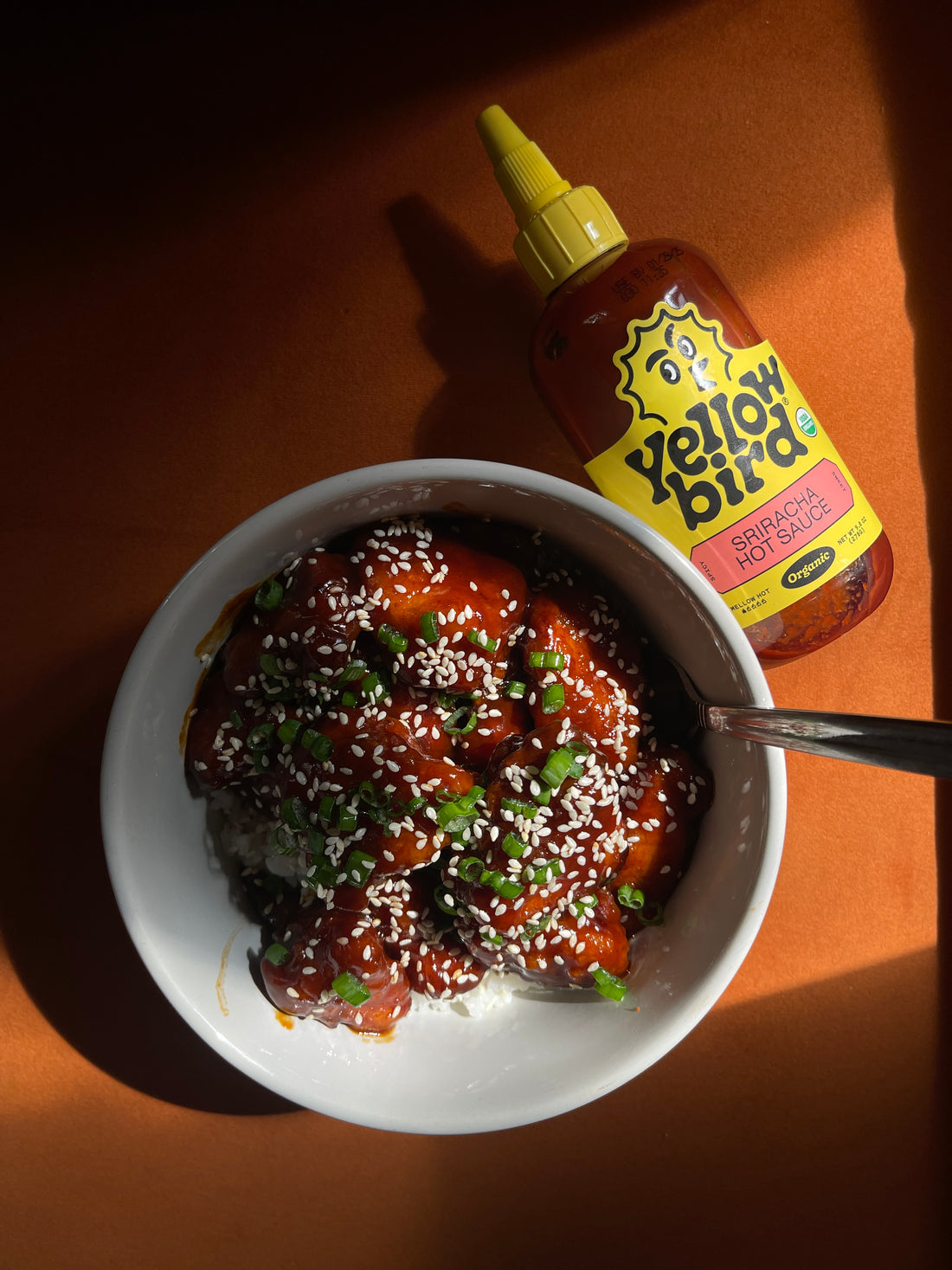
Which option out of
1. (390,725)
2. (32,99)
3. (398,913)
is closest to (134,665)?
(390,725)

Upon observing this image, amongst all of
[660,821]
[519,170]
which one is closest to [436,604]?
[660,821]

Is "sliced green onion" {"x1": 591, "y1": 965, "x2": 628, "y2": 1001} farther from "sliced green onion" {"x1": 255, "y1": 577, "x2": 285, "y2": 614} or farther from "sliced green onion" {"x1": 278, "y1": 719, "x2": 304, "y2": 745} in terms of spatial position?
"sliced green onion" {"x1": 255, "y1": 577, "x2": 285, "y2": 614}

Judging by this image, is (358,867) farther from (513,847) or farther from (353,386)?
(353,386)

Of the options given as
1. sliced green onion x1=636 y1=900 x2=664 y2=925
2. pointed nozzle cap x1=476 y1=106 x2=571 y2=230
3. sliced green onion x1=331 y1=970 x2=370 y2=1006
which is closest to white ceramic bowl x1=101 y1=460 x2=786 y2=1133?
sliced green onion x1=636 y1=900 x2=664 y2=925

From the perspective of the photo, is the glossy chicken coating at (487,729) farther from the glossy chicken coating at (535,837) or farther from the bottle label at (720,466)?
the bottle label at (720,466)

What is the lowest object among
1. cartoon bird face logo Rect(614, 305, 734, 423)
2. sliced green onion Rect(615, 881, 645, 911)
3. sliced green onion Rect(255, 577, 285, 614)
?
sliced green onion Rect(615, 881, 645, 911)
